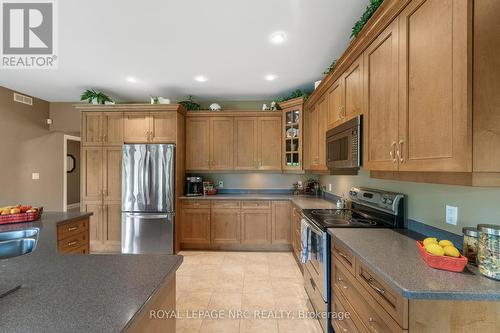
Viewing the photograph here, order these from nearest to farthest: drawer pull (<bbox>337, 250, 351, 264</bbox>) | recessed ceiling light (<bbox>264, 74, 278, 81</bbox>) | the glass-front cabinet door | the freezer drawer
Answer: drawer pull (<bbox>337, 250, 351, 264</bbox>)
recessed ceiling light (<bbox>264, 74, 278, 81</bbox>)
the freezer drawer
the glass-front cabinet door

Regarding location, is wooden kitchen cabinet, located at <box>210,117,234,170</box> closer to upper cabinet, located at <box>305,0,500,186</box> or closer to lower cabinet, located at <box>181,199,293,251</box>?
lower cabinet, located at <box>181,199,293,251</box>

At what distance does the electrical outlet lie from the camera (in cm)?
140

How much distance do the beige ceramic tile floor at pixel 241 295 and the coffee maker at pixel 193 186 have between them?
1065 millimetres

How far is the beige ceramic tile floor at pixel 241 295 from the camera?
210cm

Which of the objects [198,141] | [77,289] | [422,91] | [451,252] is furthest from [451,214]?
[198,141]

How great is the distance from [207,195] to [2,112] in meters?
3.69

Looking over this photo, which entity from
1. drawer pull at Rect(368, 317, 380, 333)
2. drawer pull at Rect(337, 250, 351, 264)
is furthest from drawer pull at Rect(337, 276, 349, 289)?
drawer pull at Rect(368, 317, 380, 333)

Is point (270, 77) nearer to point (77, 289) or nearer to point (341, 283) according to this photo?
point (341, 283)

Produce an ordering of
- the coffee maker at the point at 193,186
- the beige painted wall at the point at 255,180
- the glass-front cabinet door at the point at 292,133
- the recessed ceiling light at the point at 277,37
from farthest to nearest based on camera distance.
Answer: the beige painted wall at the point at 255,180, the coffee maker at the point at 193,186, the glass-front cabinet door at the point at 292,133, the recessed ceiling light at the point at 277,37

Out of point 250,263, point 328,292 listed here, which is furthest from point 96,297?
point 250,263

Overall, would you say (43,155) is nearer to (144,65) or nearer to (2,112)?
(2,112)

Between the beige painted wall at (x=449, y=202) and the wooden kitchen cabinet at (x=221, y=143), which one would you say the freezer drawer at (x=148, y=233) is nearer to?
the wooden kitchen cabinet at (x=221, y=143)

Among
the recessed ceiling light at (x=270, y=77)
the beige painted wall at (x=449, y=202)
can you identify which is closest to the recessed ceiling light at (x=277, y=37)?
the recessed ceiling light at (x=270, y=77)

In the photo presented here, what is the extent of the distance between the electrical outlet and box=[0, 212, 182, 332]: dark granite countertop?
1680mm
